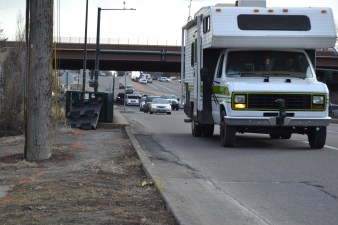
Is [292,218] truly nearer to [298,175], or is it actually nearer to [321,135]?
[298,175]

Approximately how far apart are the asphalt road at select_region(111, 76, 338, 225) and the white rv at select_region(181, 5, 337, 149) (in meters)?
0.76

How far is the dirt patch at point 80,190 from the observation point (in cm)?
677

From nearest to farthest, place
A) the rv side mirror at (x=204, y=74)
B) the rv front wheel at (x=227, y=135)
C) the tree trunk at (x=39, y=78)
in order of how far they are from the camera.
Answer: the tree trunk at (x=39, y=78), the rv front wheel at (x=227, y=135), the rv side mirror at (x=204, y=74)

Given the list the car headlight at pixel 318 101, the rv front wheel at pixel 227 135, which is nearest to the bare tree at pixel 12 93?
the rv front wheel at pixel 227 135

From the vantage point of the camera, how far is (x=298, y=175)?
34.6ft

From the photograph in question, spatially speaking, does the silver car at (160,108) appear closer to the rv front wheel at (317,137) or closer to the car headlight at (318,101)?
the rv front wheel at (317,137)

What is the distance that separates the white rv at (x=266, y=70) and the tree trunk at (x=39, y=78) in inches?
183

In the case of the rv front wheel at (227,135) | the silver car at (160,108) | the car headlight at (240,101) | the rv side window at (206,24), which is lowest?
the silver car at (160,108)

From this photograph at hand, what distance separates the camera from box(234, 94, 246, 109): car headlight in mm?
14042

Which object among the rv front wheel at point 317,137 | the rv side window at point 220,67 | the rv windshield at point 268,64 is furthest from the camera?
the rv side window at point 220,67

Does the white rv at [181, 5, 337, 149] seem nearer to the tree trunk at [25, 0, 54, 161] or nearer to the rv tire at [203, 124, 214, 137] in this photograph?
the rv tire at [203, 124, 214, 137]

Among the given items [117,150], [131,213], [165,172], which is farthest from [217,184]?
[117,150]

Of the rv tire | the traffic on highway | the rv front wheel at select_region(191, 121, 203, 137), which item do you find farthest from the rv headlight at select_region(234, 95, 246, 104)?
the rv front wheel at select_region(191, 121, 203, 137)

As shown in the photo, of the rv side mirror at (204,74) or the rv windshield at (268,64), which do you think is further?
the rv side mirror at (204,74)
